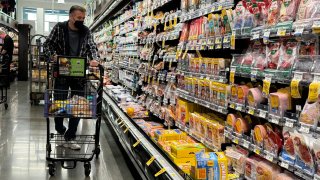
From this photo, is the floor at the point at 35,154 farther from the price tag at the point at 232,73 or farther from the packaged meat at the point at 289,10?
the packaged meat at the point at 289,10

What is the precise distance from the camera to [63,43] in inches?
188

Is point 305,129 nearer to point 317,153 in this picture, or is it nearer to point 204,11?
point 317,153

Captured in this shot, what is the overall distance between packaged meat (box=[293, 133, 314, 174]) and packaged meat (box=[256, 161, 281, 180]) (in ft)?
0.82

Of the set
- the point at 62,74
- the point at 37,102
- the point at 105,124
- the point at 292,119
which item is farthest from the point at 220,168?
the point at 37,102

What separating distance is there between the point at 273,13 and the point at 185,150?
4.04 feet

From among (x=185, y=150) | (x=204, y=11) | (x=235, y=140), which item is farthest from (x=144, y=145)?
(x=204, y=11)

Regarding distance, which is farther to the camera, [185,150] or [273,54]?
[185,150]

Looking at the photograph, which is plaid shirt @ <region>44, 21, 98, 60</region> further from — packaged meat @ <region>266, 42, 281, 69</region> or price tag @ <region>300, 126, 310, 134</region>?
price tag @ <region>300, 126, 310, 134</region>

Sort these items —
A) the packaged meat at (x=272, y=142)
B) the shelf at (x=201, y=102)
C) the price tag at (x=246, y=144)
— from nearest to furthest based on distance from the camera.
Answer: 1. the packaged meat at (x=272, y=142)
2. the price tag at (x=246, y=144)
3. the shelf at (x=201, y=102)

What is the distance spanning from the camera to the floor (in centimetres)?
398

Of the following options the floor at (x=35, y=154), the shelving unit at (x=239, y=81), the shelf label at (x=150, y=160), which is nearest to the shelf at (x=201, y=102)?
the shelving unit at (x=239, y=81)

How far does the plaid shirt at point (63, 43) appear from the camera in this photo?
472cm

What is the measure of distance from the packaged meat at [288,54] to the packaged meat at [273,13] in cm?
14

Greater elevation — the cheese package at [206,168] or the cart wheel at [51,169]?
the cheese package at [206,168]
